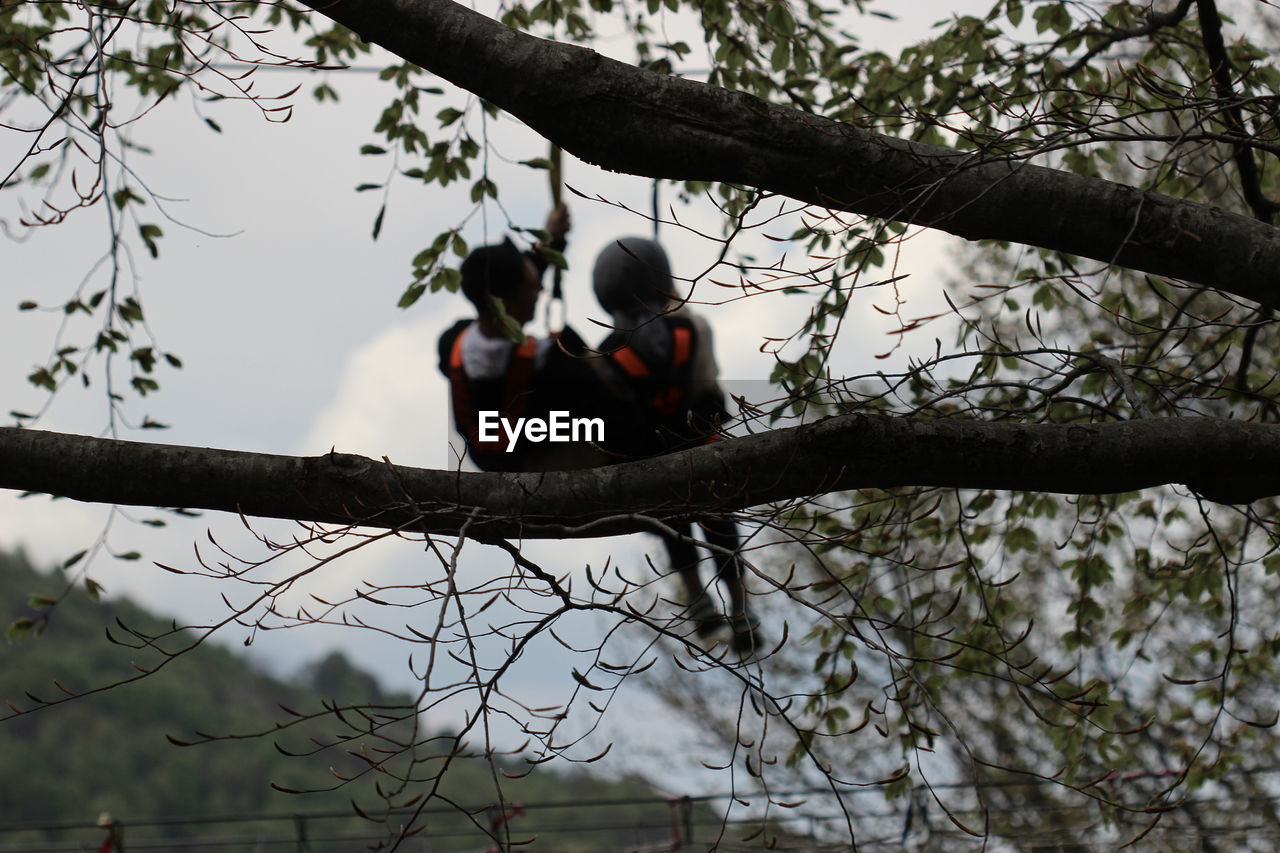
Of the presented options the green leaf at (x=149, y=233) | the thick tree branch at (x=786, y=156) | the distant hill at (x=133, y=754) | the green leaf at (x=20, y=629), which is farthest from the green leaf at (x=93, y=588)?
the distant hill at (x=133, y=754)

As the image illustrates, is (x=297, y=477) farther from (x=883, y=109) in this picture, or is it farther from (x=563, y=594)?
(x=883, y=109)

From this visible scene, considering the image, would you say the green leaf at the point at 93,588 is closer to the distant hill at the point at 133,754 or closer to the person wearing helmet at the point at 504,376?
the person wearing helmet at the point at 504,376

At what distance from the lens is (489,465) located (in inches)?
184

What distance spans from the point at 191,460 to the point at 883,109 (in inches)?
156

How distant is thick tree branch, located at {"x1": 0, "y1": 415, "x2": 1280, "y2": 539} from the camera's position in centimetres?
269

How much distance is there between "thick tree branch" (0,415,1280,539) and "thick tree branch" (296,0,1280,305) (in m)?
0.47

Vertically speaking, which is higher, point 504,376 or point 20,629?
point 504,376

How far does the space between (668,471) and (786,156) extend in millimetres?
836

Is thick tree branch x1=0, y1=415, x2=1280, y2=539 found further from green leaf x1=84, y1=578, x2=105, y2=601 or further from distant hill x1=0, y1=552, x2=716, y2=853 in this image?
distant hill x1=0, y1=552, x2=716, y2=853

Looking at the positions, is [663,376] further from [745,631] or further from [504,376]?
[745,631]

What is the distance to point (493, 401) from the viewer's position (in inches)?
183

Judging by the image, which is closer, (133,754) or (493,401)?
(493,401)

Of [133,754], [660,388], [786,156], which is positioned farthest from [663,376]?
[133,754]

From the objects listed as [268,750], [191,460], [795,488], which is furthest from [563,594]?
[268,750]
